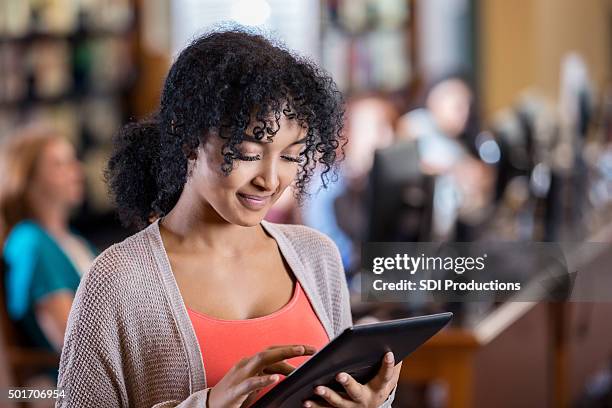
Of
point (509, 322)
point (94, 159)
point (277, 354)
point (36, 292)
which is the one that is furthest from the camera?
point (94, 159)

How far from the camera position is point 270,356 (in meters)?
0.79

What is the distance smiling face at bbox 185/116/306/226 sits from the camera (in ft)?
2.71

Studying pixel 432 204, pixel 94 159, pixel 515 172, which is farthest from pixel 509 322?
pixel 94 159

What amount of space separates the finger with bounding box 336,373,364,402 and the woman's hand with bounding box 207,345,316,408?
4cm

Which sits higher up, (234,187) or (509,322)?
(234,187)

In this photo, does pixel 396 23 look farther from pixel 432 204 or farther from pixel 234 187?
pixel 234 187

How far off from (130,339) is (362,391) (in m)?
0.20

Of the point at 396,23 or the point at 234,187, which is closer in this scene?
the point at 234,187

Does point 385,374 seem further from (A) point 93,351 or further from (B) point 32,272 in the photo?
(B) point 32,272

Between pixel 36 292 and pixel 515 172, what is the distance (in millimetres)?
2185

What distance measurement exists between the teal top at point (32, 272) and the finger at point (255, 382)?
754 millimetres

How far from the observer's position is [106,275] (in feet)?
2.78

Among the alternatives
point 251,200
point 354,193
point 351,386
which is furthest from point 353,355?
point 354,193

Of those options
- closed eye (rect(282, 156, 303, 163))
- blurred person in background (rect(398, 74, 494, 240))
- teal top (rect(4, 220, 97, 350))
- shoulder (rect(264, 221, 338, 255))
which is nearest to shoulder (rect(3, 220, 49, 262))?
teal top (rect(4, 220, 97, 350))
